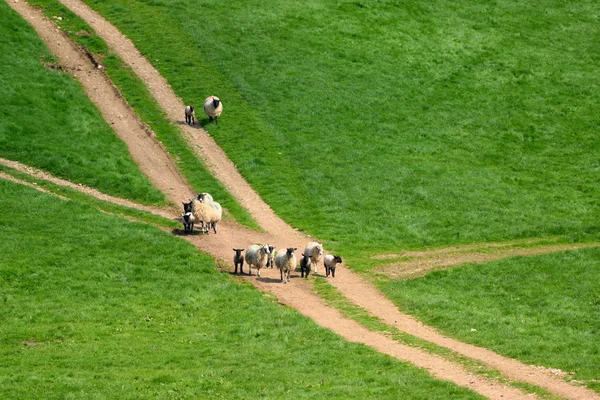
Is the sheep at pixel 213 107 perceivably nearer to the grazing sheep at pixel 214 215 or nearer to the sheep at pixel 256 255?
the grazing sheep at pixel 214 215

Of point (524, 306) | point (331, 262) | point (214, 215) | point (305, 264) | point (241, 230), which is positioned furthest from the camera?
point (241, 230)

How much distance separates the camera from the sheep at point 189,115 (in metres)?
67.4

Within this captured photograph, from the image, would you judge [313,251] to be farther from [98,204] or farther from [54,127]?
[54,127]

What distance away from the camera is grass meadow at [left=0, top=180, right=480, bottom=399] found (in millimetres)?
35156

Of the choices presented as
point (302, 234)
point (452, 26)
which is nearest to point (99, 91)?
point (302, 234)

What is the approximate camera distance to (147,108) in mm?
69562

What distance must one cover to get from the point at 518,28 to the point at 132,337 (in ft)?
178

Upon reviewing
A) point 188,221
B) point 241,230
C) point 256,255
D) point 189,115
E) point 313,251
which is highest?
point 189,115

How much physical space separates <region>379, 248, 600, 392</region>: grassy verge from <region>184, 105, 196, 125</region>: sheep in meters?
23.3

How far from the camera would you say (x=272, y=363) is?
3756 cm

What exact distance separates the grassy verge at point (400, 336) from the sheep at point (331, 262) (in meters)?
0.65

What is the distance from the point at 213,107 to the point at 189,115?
159 cm

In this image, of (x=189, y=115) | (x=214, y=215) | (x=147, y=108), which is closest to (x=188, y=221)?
(x=214, y=215)

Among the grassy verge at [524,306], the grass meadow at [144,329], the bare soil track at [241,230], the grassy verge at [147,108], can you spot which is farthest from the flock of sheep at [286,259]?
the grassy verge at [147,108]
